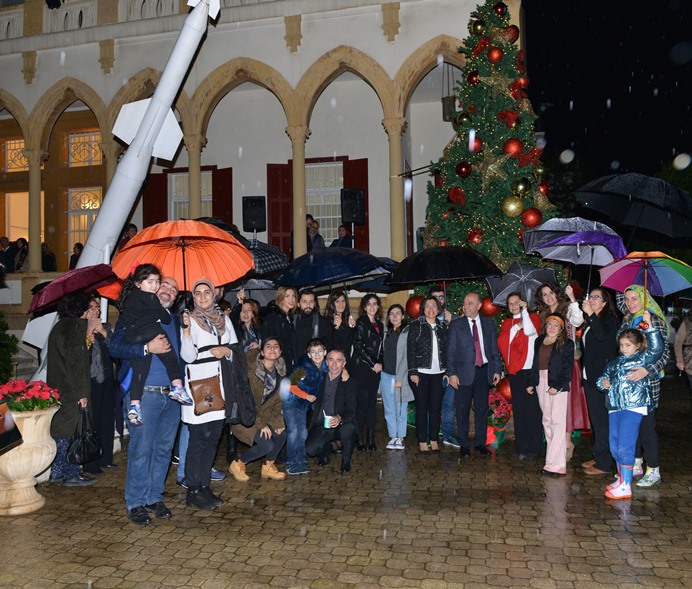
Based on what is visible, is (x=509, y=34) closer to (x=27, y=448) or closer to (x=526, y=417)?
(x=526, y=417)

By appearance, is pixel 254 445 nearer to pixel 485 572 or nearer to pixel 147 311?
pixel 147 311

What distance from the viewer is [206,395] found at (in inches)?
244

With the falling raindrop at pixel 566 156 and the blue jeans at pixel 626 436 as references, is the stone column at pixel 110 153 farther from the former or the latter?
the falling raindrop at pixel 566 156

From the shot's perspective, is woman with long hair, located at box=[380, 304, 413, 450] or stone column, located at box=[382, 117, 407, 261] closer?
woman with long hair, located at box=[380, 304, 413, 450]

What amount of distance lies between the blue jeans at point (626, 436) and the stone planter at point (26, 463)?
529cm

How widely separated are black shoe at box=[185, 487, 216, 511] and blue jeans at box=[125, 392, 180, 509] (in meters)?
0.26

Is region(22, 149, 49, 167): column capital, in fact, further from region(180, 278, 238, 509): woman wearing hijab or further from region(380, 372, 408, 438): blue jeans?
region(180, 278, 238, 509): woman wearing hijab

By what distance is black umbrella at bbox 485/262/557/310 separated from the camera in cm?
880

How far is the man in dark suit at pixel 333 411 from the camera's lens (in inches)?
308

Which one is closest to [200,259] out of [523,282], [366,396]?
[366,396]

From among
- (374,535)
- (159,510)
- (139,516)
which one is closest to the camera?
(374,535)

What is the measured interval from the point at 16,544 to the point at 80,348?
81.1 inches

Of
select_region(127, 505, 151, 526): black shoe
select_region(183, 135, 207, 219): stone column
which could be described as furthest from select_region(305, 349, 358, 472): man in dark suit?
select_region(183, 135, 207, 219): stone column

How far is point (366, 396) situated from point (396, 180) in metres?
6.70
